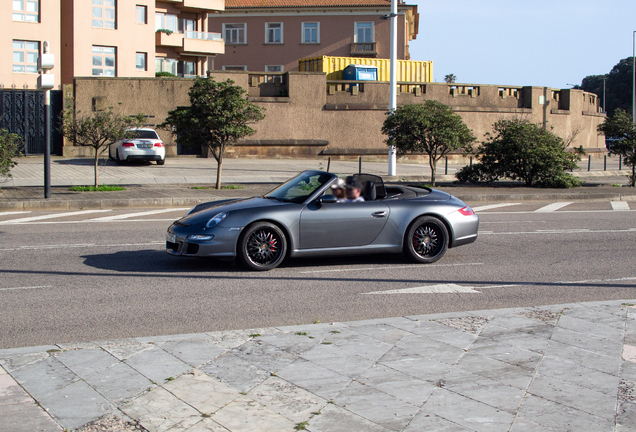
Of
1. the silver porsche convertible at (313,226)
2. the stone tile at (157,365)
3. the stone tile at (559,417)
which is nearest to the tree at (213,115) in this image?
the silver porsche convertible at (313,226)

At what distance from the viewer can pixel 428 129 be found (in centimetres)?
2041

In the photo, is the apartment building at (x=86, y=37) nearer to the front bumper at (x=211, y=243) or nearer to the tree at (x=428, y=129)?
the tree at (x=428, y=129)

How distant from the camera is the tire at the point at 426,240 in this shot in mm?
9719

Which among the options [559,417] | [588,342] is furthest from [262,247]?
[559,417]

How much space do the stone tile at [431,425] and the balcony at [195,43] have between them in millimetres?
49008

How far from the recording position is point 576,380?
5.06 meters

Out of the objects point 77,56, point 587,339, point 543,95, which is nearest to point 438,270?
point 587,339

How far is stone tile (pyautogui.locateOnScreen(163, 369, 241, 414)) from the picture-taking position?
454 centimetres

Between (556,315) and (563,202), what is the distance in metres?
13.3

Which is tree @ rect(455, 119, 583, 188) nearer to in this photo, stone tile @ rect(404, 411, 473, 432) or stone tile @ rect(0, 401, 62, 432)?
stone tile @ rect(404, 411, 473, 432)

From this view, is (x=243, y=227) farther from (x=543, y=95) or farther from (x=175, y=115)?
(x=543, y=95)

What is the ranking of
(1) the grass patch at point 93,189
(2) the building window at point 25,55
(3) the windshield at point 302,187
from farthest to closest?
1. (2) the building window at point 25,55
2. (1) the grass patch at point 93,189
3. (3) the windshield at point 302,187

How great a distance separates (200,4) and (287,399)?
166 feet

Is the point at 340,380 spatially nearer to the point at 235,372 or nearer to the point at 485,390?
the point at 235,372
